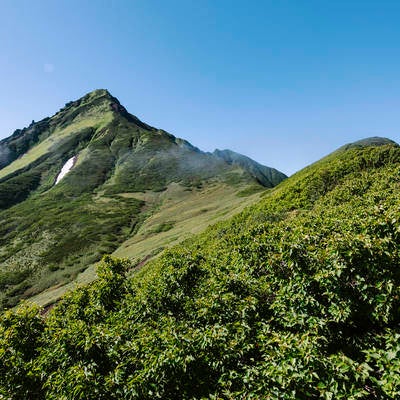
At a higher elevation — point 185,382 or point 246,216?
point 246,216

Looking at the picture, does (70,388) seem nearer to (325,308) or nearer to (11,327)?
(11,327)

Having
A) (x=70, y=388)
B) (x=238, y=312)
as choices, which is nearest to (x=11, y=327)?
(x=70, y=388)

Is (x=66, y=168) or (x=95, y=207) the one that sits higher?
(x=66, y=168)

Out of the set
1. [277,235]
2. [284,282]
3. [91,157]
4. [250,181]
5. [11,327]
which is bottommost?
[11,327]

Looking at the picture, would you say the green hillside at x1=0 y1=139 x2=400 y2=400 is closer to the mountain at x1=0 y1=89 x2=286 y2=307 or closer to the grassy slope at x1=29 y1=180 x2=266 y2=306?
the grassy slope at x1=29 y1=180 x2=266 y2=306

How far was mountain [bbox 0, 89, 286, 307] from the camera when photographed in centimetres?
6931

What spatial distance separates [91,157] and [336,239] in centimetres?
19228

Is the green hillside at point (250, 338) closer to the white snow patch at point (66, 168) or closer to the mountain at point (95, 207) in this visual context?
the mountain at point (95, 207)

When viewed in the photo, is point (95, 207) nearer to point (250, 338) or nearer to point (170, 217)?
point (170, 217)

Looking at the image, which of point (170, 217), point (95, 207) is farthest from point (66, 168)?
point (170, 217)

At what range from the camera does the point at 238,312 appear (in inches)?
438

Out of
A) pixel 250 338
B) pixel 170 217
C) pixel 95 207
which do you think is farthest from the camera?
pixel 95 207

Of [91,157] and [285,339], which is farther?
[91,157]

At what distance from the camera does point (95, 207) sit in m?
120
